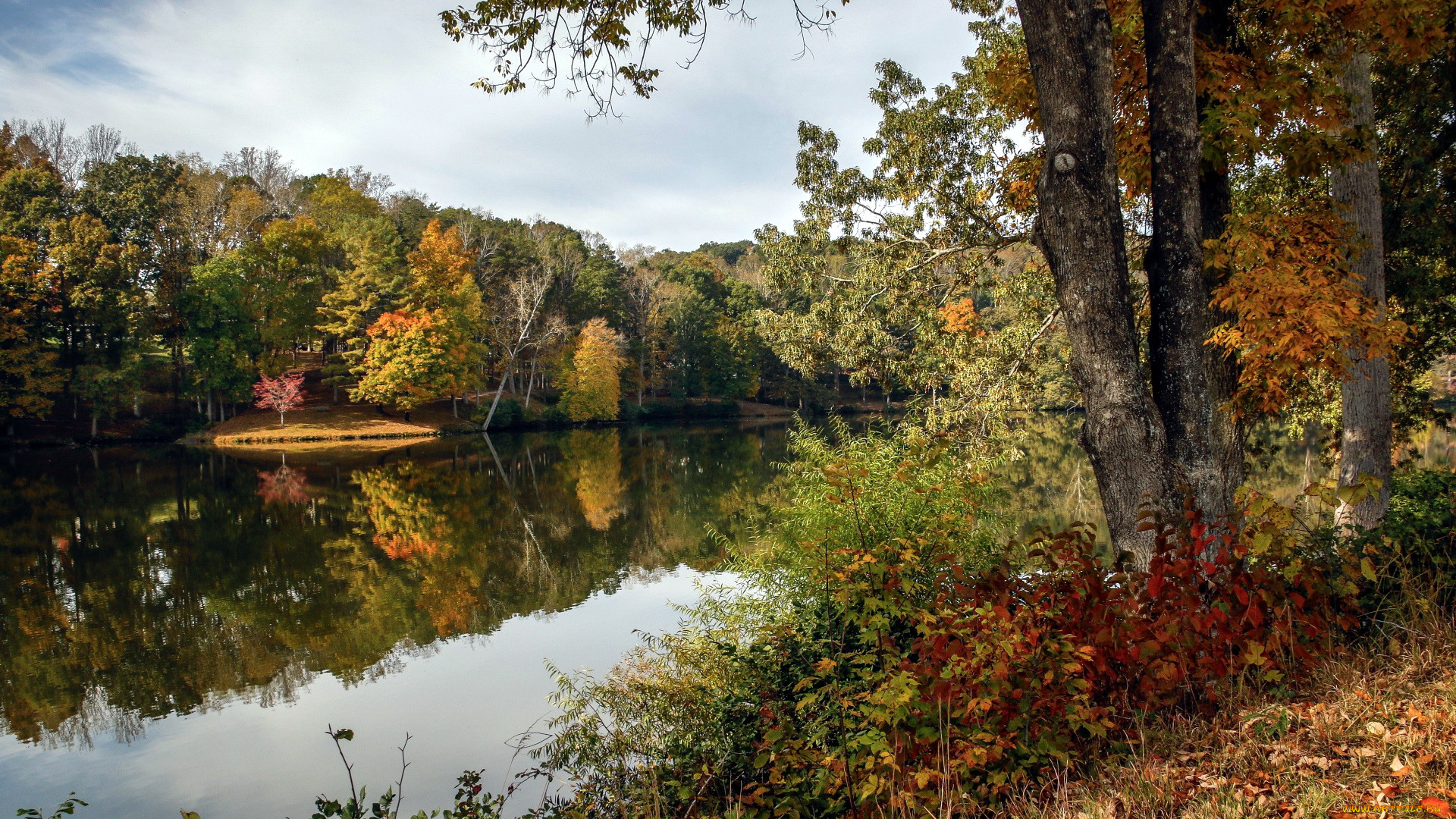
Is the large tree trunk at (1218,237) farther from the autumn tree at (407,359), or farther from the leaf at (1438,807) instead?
the autumn tree at (407,359)

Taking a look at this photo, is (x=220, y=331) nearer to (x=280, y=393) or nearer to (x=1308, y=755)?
(x=280, y=393)

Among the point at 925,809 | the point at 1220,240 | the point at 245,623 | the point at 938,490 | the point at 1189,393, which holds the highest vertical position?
the point at 1220,240

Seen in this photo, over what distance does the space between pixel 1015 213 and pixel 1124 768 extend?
7.39 meters

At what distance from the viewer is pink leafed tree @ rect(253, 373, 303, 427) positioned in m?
36.4

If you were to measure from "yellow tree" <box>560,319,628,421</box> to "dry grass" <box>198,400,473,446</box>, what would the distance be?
243 inches

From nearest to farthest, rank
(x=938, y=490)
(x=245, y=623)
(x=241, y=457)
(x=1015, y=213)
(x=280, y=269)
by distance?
(x=938, y=490), (x=1015, y=213), (x=245, y=623), (x=241, y=457), (x=280, y=269)

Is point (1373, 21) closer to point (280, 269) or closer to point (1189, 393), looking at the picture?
point (1189, 393)

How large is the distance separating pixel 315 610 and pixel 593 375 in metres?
31.7

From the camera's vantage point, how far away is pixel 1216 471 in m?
4.20

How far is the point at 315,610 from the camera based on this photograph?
37.5ft

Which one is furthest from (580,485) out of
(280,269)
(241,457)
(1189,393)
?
(280,269)

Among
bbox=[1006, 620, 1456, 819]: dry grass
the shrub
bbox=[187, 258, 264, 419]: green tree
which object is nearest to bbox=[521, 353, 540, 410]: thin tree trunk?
bbox=[187, 258, 264, 419]: green tree

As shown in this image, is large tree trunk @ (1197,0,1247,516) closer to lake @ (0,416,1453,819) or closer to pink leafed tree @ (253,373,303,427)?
lake @ (0,416,1453,819)

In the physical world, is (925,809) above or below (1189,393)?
below
